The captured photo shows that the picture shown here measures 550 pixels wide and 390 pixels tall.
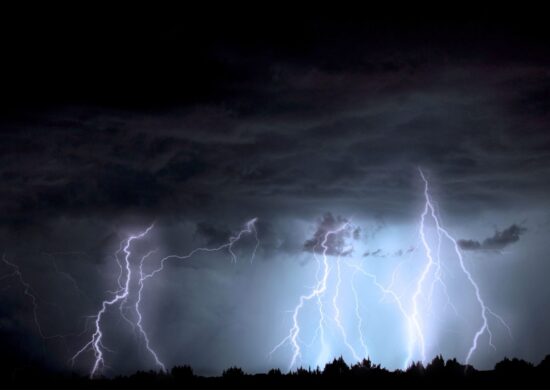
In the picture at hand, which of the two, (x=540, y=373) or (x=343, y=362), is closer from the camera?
(x=540, y=373)

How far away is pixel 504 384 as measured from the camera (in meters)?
25.6

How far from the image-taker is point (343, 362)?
99.5 feet

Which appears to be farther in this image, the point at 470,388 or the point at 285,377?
the point at 285,377

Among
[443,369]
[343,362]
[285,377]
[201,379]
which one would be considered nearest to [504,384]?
[443,369]

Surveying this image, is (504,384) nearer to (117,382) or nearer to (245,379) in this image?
(245,379)

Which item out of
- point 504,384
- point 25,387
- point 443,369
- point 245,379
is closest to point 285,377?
point 245,379

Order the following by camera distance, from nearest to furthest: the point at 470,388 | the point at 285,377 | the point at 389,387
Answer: the point at 470,388
the point at 389,387
the point at 285,377

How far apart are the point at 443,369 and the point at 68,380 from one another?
56.9 feet

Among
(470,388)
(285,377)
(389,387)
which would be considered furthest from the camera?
(285,377)

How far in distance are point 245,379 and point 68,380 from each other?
8.56 m

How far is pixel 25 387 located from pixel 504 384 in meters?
20.8

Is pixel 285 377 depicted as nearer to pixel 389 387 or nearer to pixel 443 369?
pixel 389 387

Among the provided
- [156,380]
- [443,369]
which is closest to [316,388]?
[443,369]

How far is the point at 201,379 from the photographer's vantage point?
102 ft
